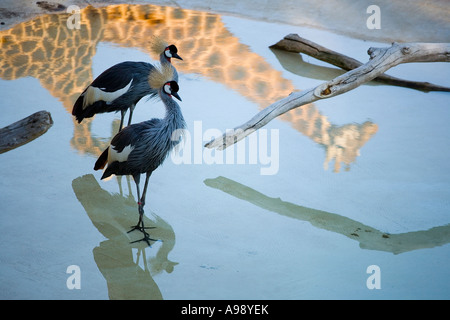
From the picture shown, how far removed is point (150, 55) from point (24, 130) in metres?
1.97

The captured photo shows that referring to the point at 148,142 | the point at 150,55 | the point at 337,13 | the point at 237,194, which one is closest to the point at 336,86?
the point at 237,194

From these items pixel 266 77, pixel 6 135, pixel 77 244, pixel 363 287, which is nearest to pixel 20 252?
pixel 77 244

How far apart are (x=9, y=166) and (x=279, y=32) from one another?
12.5 ft

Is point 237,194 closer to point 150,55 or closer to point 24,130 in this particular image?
point 24,130

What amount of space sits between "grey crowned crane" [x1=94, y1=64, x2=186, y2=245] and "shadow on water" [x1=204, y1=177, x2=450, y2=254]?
62 centimetres

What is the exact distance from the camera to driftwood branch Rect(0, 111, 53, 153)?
13.4 feet

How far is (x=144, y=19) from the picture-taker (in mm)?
6910

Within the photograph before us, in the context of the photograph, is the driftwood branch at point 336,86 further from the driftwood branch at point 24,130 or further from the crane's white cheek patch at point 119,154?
the driftwood branch at point 24,130

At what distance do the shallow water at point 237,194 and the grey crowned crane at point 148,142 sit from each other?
31cm

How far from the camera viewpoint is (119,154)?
3.36 metres

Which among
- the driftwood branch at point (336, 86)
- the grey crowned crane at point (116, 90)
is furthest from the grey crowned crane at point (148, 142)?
the grey crowned crane at point (116, 90)

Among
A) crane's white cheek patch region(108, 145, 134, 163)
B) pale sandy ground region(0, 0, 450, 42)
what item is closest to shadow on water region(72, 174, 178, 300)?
crane's white cheek patch region(108, 145, 134, 163)

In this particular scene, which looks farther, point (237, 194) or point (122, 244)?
point (237, 194)

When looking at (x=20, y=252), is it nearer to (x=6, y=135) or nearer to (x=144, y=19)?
(x=6, y=135)
